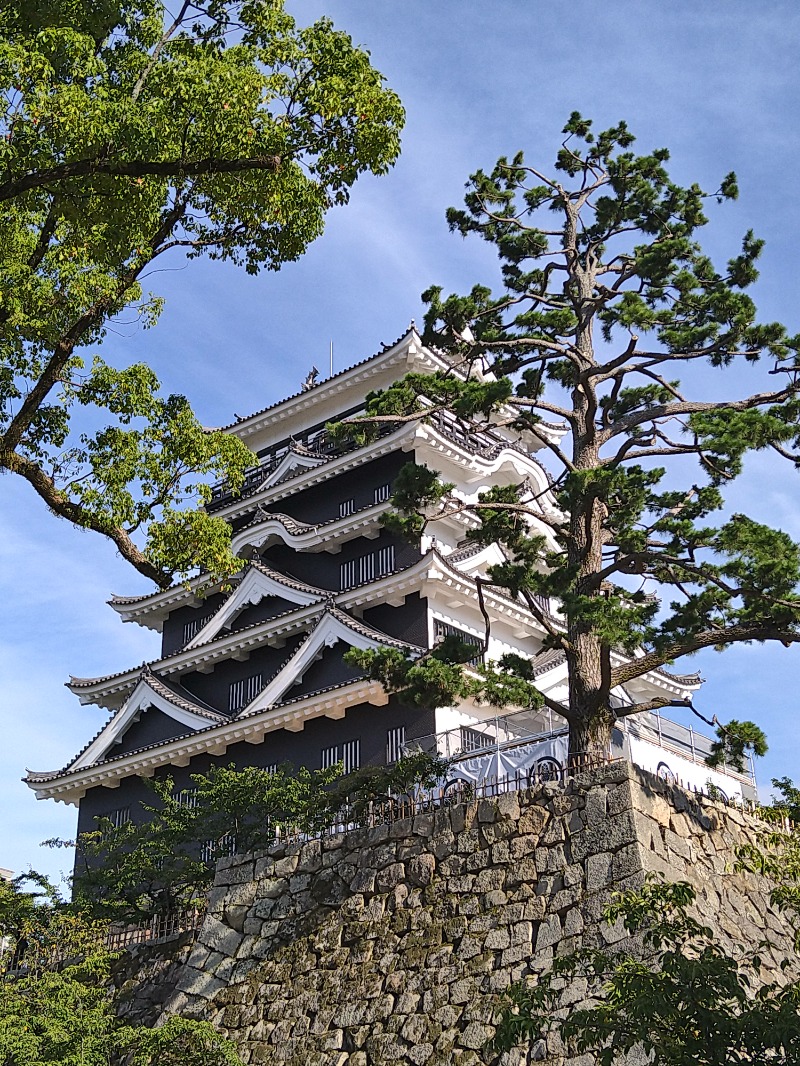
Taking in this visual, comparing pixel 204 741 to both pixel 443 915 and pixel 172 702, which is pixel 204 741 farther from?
pixel 443 915

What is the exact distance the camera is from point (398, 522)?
1436cm

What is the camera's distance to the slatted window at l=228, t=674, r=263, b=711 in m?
24.0

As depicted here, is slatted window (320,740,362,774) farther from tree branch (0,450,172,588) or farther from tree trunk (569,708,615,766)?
tree branch (0,450,172,588)

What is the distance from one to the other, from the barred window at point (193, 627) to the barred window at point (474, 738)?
344 inches

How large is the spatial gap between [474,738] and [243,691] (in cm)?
656

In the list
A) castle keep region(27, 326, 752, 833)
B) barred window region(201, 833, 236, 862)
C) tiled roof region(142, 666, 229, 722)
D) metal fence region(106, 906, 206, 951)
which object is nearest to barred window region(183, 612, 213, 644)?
castle keep region(27, 326, 752, 833)

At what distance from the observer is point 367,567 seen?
2319 cm

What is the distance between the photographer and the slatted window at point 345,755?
813 inches

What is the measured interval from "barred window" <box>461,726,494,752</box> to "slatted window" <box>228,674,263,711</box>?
587 cm

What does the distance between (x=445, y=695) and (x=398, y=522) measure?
220 centimetres

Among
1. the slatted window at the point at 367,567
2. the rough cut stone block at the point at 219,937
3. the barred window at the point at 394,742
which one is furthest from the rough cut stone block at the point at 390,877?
the slatted window at the point at 367,567

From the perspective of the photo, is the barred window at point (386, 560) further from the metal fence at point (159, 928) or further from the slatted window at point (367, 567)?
the metal fence at point (159, 928)

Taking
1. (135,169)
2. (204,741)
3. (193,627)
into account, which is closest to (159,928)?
(204,741)

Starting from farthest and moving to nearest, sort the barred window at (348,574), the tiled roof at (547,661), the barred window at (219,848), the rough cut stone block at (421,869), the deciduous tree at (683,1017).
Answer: the barred window at (348,574) < the tiled roof at (547,661) < the barred window at (219,848) < the rough cut stone block at (421,869) < the deciduous tree at (683,1017)
